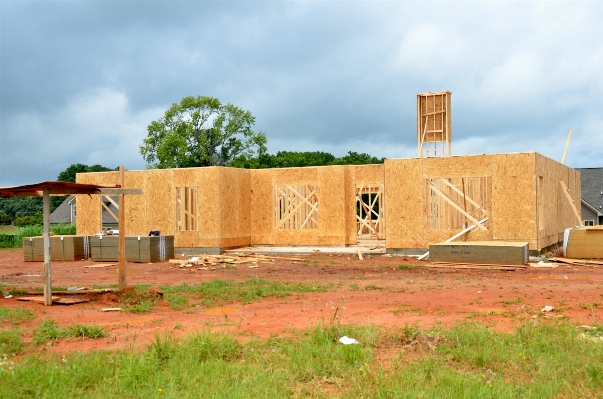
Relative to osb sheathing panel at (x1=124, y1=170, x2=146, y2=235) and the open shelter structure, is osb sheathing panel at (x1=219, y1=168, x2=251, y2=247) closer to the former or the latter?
osb sheathing panel at (x1=124, y1=170, x2=146, y2=235)

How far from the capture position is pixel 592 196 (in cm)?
4331

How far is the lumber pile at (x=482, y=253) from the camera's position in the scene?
1747cm

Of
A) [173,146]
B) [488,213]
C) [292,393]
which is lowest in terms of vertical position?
[292,393]

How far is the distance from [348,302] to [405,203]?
10.0 meters

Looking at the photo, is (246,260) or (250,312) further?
(246,260)

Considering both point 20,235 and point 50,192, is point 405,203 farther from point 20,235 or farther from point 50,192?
point 20,235

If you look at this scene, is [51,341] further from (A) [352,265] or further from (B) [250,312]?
(A) [352,265]

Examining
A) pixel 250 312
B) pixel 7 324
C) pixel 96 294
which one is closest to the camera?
pixel 7 324

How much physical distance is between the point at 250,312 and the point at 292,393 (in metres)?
4.41

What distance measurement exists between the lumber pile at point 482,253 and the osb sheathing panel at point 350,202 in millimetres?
5756

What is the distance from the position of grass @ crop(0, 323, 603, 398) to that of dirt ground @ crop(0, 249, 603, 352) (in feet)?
2.81

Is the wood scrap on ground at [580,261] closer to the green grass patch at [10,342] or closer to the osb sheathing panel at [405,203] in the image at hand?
the osb sheathing panel at [405,203]

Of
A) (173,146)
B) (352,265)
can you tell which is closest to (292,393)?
(352,265)

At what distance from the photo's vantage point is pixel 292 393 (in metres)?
6.29
